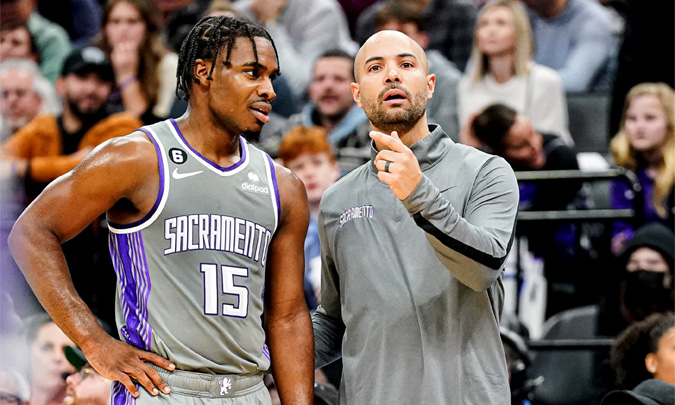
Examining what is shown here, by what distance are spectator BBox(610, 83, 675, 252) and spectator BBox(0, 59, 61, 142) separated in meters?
4.09

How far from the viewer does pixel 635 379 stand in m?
5.00

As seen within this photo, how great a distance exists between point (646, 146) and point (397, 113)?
3.86m

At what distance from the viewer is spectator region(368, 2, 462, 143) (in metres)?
7.21

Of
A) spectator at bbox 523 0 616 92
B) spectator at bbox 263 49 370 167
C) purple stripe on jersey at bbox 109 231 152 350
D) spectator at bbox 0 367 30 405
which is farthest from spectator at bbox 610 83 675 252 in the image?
purple stripe on jersey at bbox 109 231 152 350

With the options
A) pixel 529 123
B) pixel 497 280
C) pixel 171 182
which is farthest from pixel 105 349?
pixel 529 123

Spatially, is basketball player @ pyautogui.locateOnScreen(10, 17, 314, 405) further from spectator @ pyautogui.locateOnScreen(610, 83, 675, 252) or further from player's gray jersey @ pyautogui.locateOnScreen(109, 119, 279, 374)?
spectator @ pyautogui.locateOnScreen(610, 83, 675, 252)

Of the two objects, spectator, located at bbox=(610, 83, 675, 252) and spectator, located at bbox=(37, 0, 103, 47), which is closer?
spectator, located at bbox=(610, 83, 675, 252)

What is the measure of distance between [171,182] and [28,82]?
4.53 meters

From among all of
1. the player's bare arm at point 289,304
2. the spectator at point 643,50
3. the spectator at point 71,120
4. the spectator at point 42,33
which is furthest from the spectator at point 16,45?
the player's bare arm at point 289,304

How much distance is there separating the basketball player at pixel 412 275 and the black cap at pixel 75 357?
5.24ft

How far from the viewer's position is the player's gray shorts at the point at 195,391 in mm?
3244

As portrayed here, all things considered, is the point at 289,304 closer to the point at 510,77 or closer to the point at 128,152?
the point at 128,152

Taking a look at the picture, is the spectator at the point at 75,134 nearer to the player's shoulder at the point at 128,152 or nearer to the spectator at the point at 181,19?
the spectator at the point at 181,19

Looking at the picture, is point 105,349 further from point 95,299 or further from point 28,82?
point 28,82
